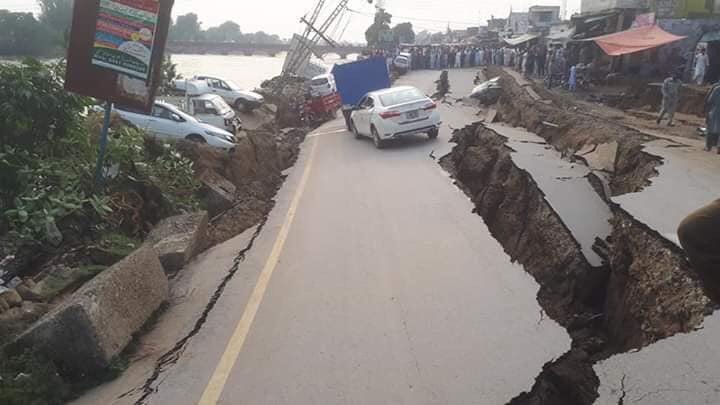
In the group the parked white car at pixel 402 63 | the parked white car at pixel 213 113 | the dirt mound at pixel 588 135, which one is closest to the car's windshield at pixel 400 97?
the dirt mound at pixel 588 135

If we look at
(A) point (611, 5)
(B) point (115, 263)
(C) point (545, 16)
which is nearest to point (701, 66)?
(A) point (611, 5)

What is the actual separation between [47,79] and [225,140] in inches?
320

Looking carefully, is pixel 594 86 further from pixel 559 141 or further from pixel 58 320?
pixel 58 320

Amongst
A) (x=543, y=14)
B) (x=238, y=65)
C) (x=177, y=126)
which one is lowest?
(x=177, y=126)

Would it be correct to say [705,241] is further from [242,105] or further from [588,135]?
[242,105]

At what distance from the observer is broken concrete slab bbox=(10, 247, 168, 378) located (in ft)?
15.1

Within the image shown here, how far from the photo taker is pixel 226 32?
15875 cm

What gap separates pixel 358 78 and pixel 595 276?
19.8 metres

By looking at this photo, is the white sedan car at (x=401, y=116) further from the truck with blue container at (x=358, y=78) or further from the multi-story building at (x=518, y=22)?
the multi-story building at (x=518, y=22)

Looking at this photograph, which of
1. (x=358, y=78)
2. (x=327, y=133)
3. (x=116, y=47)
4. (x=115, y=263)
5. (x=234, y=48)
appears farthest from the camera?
(x=234, y=48)

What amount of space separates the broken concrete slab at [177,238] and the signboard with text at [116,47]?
5.81ft

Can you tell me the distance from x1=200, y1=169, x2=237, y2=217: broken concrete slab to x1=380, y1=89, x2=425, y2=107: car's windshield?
640 centimetres

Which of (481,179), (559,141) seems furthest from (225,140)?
(559,141)

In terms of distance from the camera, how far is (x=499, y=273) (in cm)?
638
